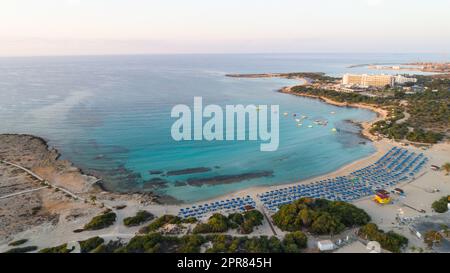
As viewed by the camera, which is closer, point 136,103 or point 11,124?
point 11,124

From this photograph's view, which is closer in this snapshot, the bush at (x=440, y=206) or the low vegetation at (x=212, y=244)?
the low vegetation at (x=212, y=244)

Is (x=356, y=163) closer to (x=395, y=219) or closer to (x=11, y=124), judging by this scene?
(x=395, y=219)

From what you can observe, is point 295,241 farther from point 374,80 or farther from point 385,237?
point 374,80

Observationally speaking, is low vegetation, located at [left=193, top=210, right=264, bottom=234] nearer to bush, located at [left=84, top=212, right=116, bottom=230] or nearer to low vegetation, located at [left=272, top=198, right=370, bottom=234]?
low vegetation, located at [left=272, top=198, right=370, bottom=234]

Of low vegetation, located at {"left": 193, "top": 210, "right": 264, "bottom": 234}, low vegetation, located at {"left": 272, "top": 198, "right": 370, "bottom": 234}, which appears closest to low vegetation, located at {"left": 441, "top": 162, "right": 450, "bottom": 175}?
low vegetation, located at {"left": 272, "top": 198, "right": 370, "bottom": 234}

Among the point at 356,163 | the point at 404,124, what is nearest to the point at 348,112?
the point at 404,124

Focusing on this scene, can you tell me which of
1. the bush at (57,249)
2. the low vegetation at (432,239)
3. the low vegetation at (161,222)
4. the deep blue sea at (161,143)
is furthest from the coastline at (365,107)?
the bush at (57,249)

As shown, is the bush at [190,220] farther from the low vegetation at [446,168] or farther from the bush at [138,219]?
the low vegetation at [446,168]
